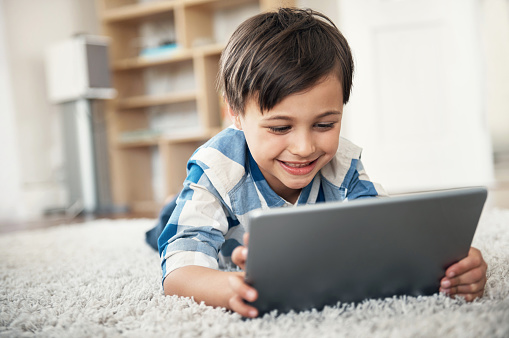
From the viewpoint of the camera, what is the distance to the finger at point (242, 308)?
598 mm

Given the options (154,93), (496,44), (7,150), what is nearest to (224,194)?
(7,150)

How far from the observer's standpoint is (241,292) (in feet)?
1.90

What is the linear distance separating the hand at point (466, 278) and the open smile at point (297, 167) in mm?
254

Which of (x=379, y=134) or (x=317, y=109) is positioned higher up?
(x=317, y=109)

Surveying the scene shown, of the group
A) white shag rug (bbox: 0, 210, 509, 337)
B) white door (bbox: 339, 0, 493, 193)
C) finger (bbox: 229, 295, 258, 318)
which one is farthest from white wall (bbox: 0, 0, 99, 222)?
finger (bbox: 229, 295, 258, 318)

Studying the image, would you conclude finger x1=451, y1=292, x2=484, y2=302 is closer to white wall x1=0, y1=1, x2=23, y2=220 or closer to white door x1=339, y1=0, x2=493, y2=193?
white door x1=339, y1=0, x2=493, y2=193

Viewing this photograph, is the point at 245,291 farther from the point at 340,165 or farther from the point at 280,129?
the point at 340,165

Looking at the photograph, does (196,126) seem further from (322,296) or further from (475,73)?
(322,296)

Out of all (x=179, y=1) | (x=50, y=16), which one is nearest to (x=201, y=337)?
(x=179, y=1)

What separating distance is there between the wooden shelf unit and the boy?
211cm

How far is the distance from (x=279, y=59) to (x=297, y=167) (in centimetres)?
17

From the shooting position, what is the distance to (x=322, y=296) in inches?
24.3

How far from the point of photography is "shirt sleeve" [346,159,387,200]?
0.91 metres

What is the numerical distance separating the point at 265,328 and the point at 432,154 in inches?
97.8
